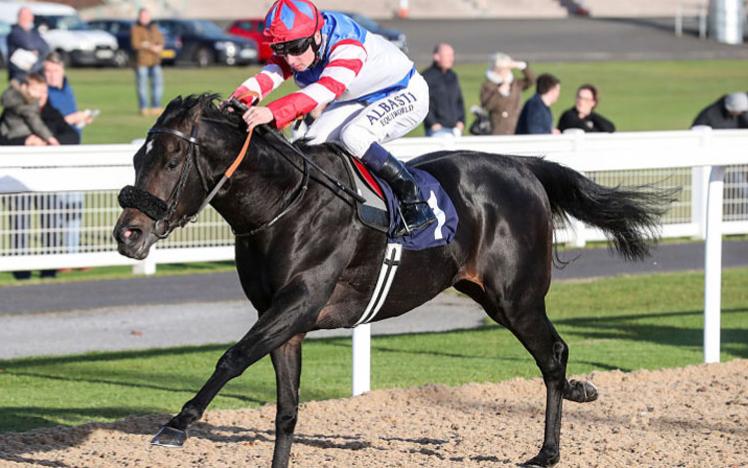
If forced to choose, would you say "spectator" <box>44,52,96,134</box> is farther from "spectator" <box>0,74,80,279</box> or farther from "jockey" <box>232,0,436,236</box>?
"jockey" <box>232,0,436,236</box>

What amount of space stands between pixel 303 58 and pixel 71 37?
32.8 m

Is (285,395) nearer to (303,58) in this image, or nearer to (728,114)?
(303,58)

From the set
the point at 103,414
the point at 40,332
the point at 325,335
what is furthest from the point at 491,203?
the point at 40,332

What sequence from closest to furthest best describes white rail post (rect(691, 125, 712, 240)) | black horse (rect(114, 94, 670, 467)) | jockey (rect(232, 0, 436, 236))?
black horse (rect(114, 94, 670, 467)) → jockey (rect(232, 0, 436, 236)) → white rail post (rect(691, 125, 712, 240))

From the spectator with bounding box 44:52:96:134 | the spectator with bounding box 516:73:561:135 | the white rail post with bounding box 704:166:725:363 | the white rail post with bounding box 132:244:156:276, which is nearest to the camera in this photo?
the white rail post with bounding box 704:166:725:363

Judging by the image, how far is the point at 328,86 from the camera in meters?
5.61

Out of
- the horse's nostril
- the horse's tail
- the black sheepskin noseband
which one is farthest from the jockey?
the horse's tail

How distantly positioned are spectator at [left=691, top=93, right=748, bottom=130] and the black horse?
323 inches

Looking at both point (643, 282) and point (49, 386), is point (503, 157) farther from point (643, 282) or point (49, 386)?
point (643, 282)

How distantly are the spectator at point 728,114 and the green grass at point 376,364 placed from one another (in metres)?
4.25

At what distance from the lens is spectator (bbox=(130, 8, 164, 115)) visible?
2522 cm

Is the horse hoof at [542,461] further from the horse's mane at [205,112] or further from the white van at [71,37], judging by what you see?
the white van at [71,37]

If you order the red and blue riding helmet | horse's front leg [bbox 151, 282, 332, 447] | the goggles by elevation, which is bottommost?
horse's front leg [bbox 151, 282, 332, 447]

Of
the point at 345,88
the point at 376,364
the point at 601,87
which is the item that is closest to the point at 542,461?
the point at 345,88
